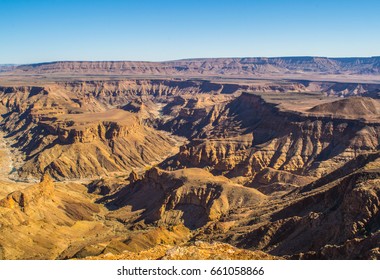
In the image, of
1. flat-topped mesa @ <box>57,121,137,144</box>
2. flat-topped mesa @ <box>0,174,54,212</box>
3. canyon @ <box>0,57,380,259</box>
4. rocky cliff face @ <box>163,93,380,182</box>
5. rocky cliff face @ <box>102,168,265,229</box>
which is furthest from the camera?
flat-topped mesa @ <box>57,121,137,144</box>

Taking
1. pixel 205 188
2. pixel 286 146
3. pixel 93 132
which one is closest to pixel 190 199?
pixel 205 188

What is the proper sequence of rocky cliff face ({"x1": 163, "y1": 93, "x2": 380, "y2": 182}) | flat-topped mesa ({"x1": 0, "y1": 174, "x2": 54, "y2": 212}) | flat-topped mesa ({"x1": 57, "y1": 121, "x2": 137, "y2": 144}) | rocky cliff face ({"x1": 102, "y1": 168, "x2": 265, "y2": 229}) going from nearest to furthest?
1. rocky cliff face ({"x1": 102, "y1": 168, "x2": 265, "y2": 229})
2. flat-topped mesa ({"x1": 0, "y1": 174, "x2": 54, "y2": 212})
3. rocky cliff face ({"x1": 163, "y1": 93, "x2": 380, "y2": 182})
4. flat-topped mesa ({"x1": 57, "y1": 121, "x2": 137, "y2": 144})

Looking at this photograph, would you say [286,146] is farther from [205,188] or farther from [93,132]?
[93,132]

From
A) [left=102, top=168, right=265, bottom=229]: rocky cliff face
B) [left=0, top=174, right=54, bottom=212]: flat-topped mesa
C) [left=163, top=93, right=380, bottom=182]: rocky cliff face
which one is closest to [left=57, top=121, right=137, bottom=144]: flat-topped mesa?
[left=163, top=93, right=380, bottom=182]: rocky cliff face

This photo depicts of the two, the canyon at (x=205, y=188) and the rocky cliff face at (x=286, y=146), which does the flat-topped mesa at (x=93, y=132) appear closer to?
the canyon at (x=205, y=188)

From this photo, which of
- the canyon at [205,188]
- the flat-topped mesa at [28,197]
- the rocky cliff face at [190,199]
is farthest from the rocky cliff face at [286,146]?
the flat-topped mesa at [28,197]

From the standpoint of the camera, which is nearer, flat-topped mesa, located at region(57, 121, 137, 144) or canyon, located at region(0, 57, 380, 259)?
canyon, located at region(0, 57, 380, 259)

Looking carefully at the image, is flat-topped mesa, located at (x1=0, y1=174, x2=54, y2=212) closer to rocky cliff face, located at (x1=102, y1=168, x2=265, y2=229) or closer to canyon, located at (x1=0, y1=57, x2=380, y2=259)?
canyon, located at (x1=0, y1=57, x2=380, y2=259)

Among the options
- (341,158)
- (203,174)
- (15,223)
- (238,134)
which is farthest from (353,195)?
(238,134)
